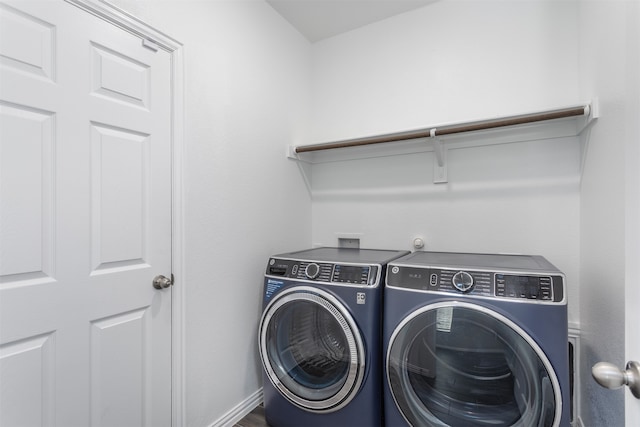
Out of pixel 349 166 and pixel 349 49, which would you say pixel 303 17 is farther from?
pixel 349 166

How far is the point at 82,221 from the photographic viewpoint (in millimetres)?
1162

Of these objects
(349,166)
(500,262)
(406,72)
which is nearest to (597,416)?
(500,262)

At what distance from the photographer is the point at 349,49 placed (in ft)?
7.95

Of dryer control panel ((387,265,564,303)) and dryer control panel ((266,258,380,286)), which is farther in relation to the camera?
dryer control panel ((266,258,380,286))

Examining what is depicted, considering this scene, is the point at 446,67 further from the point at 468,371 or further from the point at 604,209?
the point at 468,371

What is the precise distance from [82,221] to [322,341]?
47.9 inches

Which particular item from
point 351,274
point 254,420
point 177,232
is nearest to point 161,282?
point 177,232

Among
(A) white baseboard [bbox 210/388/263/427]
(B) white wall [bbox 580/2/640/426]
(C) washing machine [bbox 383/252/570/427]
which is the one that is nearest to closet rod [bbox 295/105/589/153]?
(B) white wall [bbox 580/2/640/426]

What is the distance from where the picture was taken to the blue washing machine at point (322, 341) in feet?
4.83

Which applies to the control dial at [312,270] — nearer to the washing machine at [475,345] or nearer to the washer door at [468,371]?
the washing machine at [475,345]

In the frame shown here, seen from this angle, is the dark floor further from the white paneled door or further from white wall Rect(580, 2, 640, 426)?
white wall Rect(580, 2, 640, 426)

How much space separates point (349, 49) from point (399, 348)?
2145 mm

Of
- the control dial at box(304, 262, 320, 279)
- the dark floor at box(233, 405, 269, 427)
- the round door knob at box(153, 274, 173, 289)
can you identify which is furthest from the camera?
the dark floor at box(233, 405, 269, 427)

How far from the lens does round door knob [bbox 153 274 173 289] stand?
1404 mm
